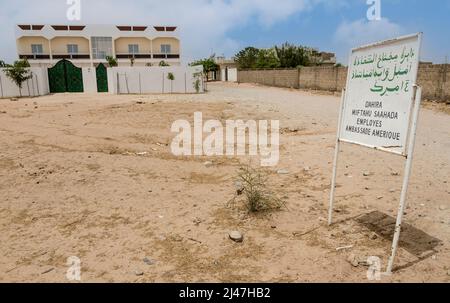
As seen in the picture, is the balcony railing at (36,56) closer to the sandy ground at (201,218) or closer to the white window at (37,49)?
the white window at (37,49)

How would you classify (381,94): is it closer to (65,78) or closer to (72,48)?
(65,78)

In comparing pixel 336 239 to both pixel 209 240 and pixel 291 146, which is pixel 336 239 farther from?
pixel 291 146

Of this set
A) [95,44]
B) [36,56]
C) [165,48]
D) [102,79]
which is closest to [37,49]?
[36,56]

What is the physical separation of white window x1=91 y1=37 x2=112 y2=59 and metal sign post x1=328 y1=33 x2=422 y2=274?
1729 inches

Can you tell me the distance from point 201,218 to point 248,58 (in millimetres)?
54410

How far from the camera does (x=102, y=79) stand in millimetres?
27969

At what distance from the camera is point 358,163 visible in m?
5.48

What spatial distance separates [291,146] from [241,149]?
993 millimetres

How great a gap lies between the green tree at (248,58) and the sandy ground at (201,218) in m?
49.8

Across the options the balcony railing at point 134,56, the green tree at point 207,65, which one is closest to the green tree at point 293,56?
the green tree at point 207,65

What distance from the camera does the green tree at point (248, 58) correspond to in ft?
181

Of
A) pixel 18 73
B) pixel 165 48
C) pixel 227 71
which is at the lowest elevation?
pixel 18 73

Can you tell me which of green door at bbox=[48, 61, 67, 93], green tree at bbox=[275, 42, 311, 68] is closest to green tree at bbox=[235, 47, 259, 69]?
green tree at bbox=[275, 42, 311, 68]

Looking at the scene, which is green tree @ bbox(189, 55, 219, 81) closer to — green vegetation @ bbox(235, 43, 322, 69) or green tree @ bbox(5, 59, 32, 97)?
green vegetation @ bbox(235, 43, 322, 69)
